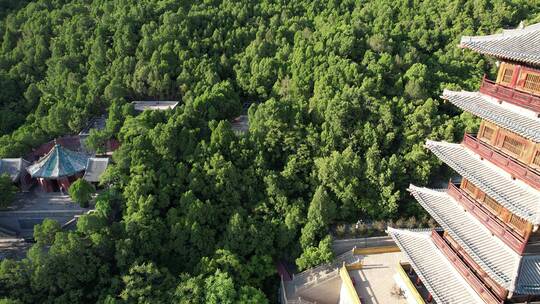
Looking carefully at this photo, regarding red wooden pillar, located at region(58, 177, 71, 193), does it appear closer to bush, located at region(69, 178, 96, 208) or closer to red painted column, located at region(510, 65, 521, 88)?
bush, located at region(69, 178, 96, 208)

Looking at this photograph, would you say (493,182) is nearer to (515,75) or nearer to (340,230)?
(515,75)

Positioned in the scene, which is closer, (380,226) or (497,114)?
(497,114)

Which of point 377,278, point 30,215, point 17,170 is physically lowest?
point 30,215

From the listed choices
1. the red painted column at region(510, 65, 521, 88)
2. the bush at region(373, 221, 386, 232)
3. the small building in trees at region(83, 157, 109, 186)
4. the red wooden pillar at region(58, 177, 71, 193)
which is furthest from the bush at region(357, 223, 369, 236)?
the red wooden pillar at region(58, 177, 71, 193)

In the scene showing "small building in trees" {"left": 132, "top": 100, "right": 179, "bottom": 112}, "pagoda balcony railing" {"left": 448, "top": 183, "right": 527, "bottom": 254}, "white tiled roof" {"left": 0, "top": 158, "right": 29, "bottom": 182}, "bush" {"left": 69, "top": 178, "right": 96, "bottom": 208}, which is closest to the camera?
"pagoda balcony railing" {"left": 448, "top": 183, "right": 527, "bottom": 254}

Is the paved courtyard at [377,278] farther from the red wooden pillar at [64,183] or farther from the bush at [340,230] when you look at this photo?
the red wooden pillar at [64,183]

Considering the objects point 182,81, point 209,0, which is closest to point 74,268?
point 182,81

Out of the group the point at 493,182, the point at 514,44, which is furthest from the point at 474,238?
the point at 514,44
